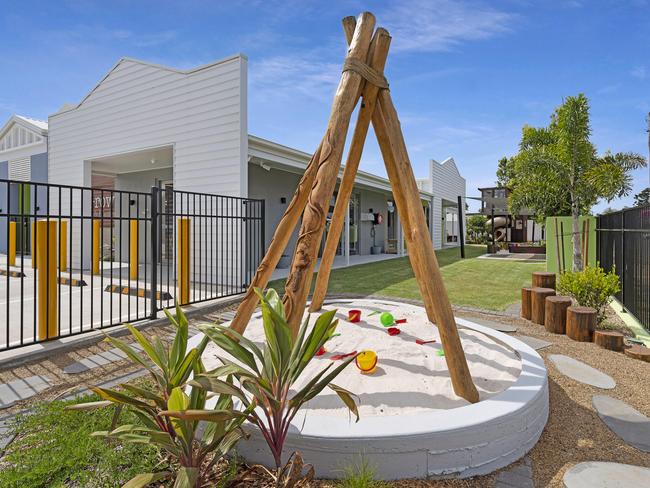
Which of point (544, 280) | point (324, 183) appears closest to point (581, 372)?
point (544, 280)

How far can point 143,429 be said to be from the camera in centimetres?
151

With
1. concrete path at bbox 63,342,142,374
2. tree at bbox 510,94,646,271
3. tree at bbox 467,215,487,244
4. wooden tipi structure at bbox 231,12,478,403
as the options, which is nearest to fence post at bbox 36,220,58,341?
concrete path at bbox 63,342,142,374

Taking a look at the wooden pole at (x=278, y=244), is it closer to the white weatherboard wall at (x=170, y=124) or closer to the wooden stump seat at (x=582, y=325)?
the wooden stump seat at (x=582, y=325)

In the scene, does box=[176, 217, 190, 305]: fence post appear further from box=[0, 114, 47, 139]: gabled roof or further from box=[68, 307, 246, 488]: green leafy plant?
box=[0, 114, 47, 139]: gabled roof

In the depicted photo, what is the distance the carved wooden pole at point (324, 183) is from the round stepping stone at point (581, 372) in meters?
2.85

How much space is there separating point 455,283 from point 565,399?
6.63 m

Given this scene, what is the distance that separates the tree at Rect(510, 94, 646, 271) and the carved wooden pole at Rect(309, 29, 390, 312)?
8046mm

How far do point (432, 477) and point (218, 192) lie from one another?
7675 mm

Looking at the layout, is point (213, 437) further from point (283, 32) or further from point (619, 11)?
point (619, 11)

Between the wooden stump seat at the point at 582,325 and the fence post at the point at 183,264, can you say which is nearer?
the wooden stump seat at the point at 582,325

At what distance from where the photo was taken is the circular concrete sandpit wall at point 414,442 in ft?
6.08

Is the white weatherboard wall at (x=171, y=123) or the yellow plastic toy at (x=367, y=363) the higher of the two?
the white weatherboard wall at (x=171, y=123)

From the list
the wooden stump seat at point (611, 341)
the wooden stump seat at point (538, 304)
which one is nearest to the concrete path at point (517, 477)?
the wooden stump seat at point (611, 341)

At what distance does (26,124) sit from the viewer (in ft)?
43.3
